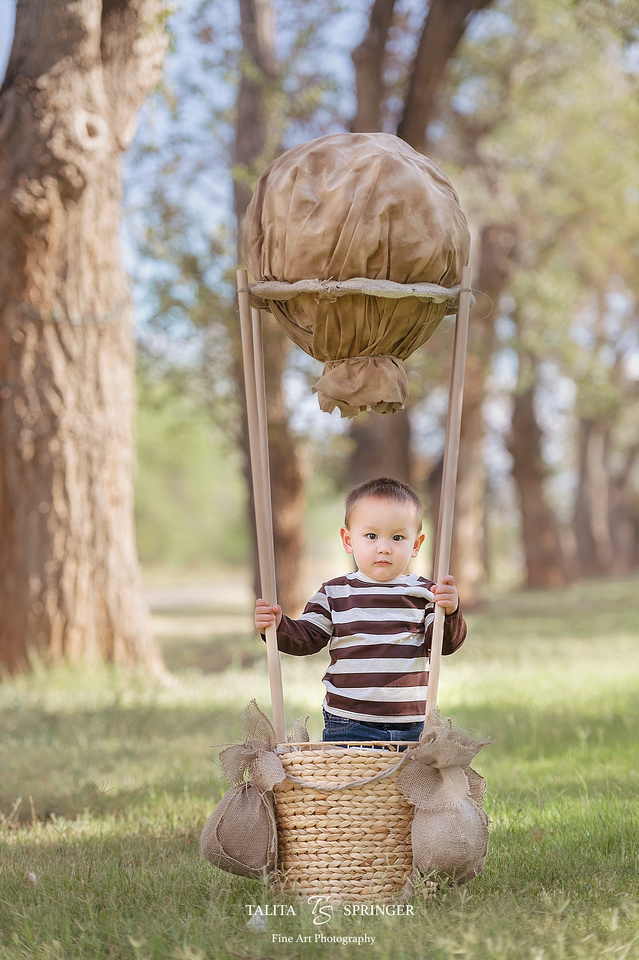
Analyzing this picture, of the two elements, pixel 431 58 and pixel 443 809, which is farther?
pixel 431 58

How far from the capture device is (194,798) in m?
4.03

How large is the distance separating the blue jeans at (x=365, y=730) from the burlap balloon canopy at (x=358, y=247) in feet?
3.24

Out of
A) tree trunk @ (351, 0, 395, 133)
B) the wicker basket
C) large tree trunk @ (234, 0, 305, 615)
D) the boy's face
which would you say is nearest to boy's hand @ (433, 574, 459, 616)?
the boy's face

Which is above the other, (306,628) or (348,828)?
(306,628)

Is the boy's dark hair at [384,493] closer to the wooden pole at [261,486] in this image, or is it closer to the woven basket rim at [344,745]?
the wooden pole at [261,486]

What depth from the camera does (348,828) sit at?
9.11 feet

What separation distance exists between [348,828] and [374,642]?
573mm

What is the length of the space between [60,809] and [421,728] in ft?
5.79

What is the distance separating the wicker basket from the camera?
277 cm

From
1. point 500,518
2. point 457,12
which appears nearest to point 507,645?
point 457,12

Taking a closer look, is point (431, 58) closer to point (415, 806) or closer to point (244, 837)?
point (415, 806)

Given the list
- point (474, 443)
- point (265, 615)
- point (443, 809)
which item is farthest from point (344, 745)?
point (474, 443)

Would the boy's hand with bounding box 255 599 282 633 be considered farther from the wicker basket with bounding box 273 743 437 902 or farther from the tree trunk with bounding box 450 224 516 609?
the tree trunk with bounding box 450 224 516 609

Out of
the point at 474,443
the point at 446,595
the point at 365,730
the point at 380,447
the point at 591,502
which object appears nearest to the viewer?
the point at 446,595
